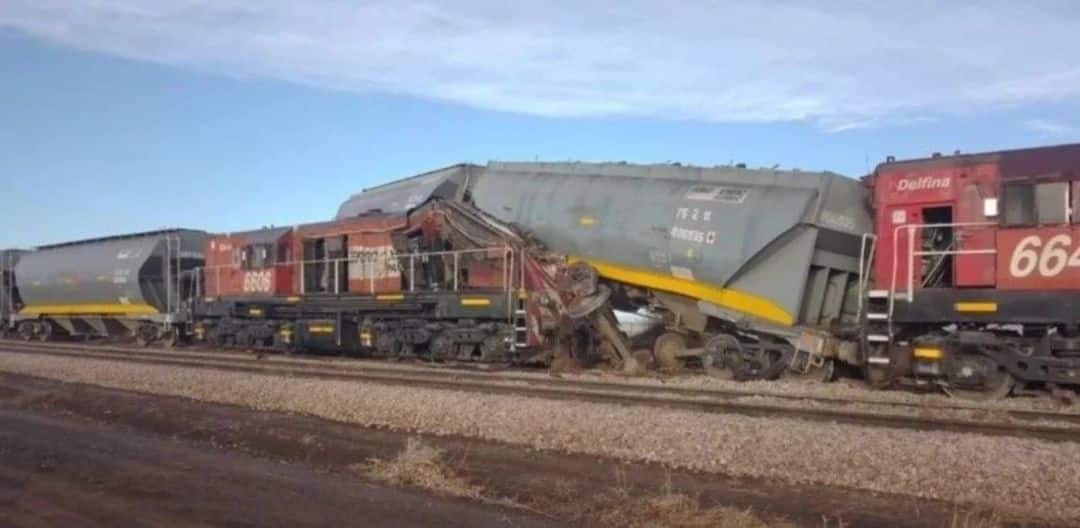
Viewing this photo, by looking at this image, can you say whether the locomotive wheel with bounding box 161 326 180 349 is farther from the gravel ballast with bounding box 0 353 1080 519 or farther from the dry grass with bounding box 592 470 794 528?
the dry grass with bounding box 592 470 794 528

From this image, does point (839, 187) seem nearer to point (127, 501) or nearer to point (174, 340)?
point (127, 501)

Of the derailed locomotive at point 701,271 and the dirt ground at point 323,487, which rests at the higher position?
the derailed locomotive at point 701,271

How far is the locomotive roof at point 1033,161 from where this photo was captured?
14.3 meters

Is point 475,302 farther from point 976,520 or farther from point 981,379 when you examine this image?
point 976,520

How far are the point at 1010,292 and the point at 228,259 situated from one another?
75.5 ft

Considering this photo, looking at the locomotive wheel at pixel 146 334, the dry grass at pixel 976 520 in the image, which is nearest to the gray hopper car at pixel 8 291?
the locomotive wheel at pixel 146 334

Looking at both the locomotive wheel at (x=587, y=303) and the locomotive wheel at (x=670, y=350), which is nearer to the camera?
the locomotive wheel at (x=670, y=350)

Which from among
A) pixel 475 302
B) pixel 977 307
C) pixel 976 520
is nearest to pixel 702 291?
pixel 475 302

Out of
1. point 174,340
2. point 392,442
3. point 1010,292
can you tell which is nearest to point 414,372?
point 392,442

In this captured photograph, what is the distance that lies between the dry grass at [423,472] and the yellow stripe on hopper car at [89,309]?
25.9m

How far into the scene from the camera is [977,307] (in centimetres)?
1449

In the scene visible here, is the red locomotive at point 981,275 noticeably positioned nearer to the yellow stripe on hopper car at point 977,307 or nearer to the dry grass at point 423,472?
the yellow stripe on hopper car at point 977,307

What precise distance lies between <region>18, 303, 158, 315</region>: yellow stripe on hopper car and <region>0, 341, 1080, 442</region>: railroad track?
1030 centimetres

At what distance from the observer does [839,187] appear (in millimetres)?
17875
